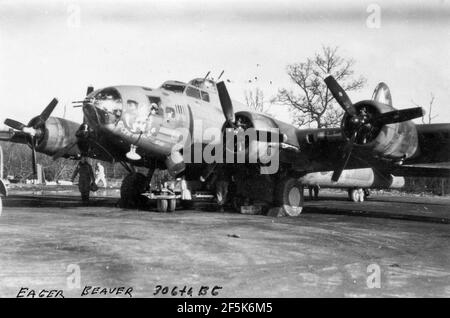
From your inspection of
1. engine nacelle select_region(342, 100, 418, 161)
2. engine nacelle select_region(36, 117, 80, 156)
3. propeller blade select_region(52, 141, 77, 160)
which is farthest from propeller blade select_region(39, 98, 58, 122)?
engine nacelle select_region(342, 100, 418, 161)

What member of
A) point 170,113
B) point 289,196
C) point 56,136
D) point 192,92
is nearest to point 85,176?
point 56,136

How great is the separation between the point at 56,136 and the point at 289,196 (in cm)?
798

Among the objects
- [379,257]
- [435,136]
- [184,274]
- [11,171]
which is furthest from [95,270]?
[11,171]

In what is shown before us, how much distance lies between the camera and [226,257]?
6.77 m

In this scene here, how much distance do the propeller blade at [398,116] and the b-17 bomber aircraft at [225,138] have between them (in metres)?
0.02

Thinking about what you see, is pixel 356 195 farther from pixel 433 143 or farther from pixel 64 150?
pixel 64 150

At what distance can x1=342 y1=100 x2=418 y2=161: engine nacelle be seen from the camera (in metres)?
11.8

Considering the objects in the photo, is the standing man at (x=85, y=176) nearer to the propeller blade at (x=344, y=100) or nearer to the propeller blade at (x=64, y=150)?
the propeller blade at (x=64, y=150)

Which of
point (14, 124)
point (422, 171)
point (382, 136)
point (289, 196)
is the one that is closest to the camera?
point (382, 136)

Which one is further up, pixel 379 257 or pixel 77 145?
pixel 77 145
